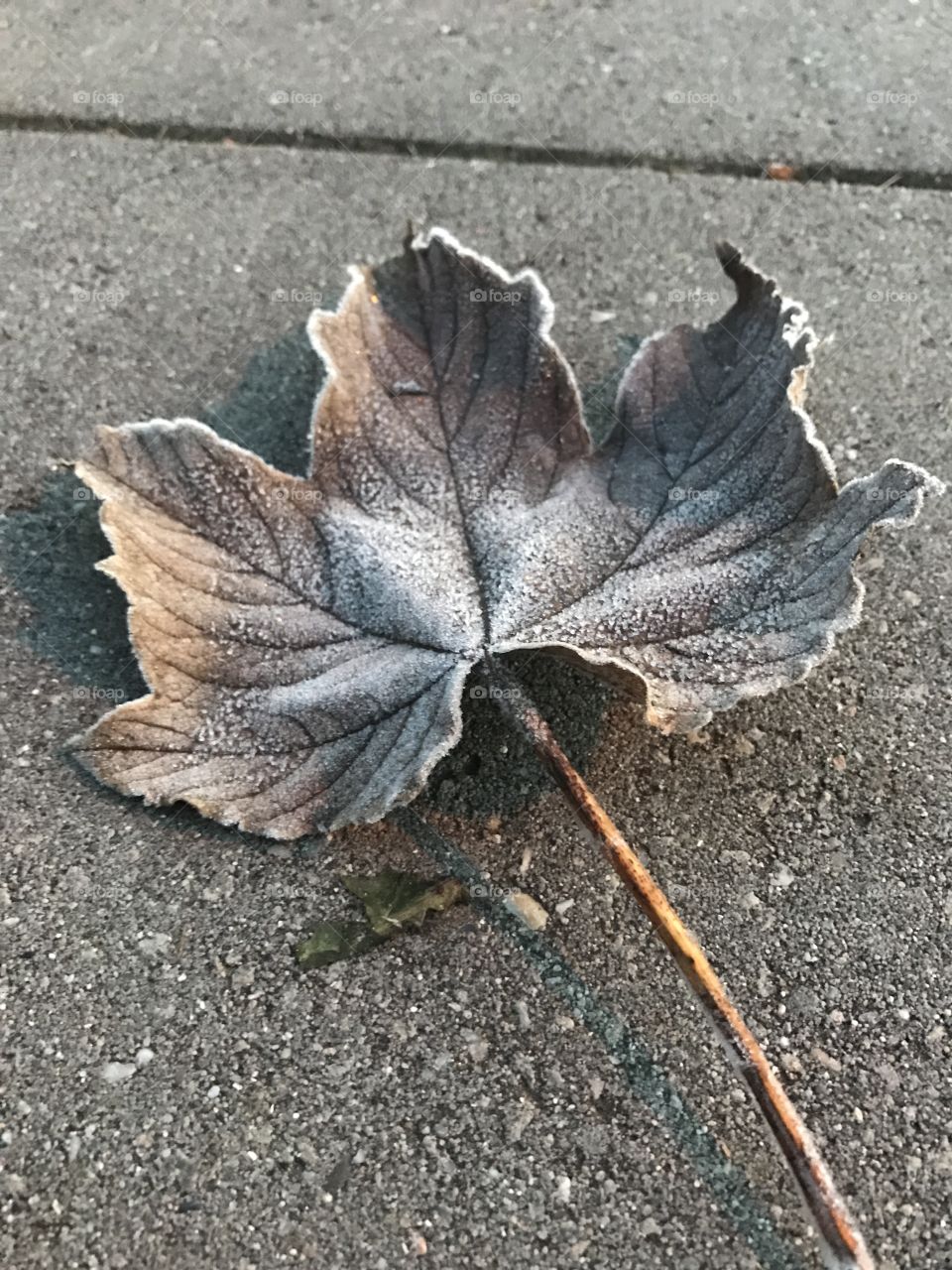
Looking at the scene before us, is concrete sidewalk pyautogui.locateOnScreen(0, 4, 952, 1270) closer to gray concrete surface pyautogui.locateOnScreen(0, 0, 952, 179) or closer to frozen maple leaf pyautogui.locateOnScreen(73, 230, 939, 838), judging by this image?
frozen maple leaf pyautogui.locateOnScreen(73, 230, 939, 838)

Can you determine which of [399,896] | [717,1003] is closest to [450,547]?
[399,896]

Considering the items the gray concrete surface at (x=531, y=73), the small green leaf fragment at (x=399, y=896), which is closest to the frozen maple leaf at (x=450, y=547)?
the small green leaf fragment at (x=399, y=896)

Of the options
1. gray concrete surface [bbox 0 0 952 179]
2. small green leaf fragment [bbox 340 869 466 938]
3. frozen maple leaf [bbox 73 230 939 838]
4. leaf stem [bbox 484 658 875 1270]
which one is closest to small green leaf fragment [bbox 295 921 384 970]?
small green leaf fragment [bbox 340 869 466 938]

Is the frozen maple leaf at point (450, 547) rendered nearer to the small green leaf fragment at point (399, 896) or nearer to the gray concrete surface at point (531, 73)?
the small green leaf fragment at point (399, 896)

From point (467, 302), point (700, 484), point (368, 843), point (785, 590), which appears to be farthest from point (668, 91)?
point (368, 843)

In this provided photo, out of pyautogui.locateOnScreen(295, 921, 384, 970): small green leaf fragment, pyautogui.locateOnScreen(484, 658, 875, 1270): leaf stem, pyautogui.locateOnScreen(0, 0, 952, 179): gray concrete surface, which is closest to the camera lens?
pyautogui.locateOnScreen(484, 658, 875, 1270): leaf stem

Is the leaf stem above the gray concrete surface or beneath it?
beneath

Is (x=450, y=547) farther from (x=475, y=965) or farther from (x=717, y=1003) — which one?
(x=717, y=1003)

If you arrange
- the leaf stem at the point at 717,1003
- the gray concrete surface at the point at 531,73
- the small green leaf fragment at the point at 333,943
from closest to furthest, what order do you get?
the leaf stem at the point at 717,1003 < the small green leaf fragment at the point at 333,943 < the gray concrete surface at the point at 531,73
